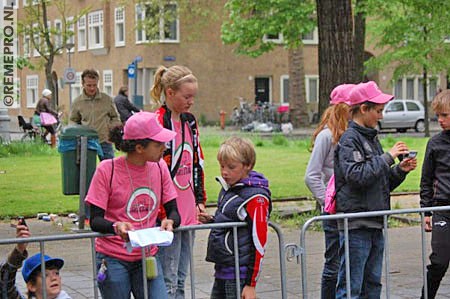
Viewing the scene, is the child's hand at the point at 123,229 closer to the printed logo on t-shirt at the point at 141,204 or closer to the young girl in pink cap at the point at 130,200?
the young girl in pink cap at the point at 130,200

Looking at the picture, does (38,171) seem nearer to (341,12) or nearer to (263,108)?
(341,12)

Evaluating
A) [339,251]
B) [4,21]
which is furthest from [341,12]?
[4,21]

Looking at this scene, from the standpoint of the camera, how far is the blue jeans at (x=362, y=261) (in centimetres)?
589

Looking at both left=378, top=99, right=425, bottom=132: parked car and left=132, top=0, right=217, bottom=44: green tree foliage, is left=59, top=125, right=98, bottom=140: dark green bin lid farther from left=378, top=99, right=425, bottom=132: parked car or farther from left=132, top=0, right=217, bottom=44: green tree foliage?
left=378, top=99, right=425, bottom=132: parked car

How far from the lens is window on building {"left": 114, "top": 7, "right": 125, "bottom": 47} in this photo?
4831 cm

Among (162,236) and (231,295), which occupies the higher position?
(162,236)

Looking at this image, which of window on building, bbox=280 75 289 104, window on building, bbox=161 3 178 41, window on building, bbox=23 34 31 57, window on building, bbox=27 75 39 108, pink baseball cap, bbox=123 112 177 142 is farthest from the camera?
window on building, bbox=27 75 39 108

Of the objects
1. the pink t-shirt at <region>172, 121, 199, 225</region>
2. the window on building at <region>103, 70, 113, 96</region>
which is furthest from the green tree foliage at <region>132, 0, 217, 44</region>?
the pink t-shirt at <region>172, 121, 199, 225</region>

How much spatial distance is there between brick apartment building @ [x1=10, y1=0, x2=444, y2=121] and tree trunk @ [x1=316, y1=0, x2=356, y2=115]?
32.6 m

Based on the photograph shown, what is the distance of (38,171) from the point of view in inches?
754

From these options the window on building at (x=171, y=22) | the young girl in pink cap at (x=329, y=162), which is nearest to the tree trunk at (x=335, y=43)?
the young girl in pink cap at (x=329, y=162)

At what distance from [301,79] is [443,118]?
36.6 meters

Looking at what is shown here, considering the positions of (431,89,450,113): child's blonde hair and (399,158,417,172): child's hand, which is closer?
(399,158,417,172): child's hand

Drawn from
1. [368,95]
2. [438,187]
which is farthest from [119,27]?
[368,95]
